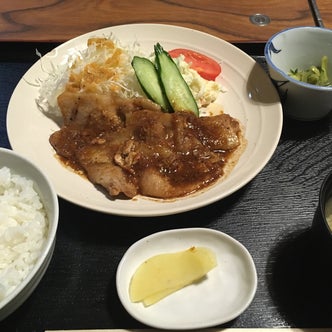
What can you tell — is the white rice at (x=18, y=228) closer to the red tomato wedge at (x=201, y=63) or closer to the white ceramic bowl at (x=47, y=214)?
the white ceramic bowl at (x=47, y=214)

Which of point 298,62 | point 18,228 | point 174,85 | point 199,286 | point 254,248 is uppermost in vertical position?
point 18,228

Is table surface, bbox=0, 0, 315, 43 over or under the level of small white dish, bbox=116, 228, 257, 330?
over

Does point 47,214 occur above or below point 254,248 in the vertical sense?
above

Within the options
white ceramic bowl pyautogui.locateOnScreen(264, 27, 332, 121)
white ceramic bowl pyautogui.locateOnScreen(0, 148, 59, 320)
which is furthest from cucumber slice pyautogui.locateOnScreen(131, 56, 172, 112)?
white ceramic bowl pyautogui.locateOnScreen(0, 148, 59, 320)

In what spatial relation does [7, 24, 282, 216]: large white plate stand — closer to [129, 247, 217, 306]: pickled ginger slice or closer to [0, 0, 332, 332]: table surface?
[0, 0, 332, 332]: table surface

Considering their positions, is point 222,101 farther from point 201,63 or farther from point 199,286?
point 199,286

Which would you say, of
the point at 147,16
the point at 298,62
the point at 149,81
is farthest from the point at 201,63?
the point at 147,16
